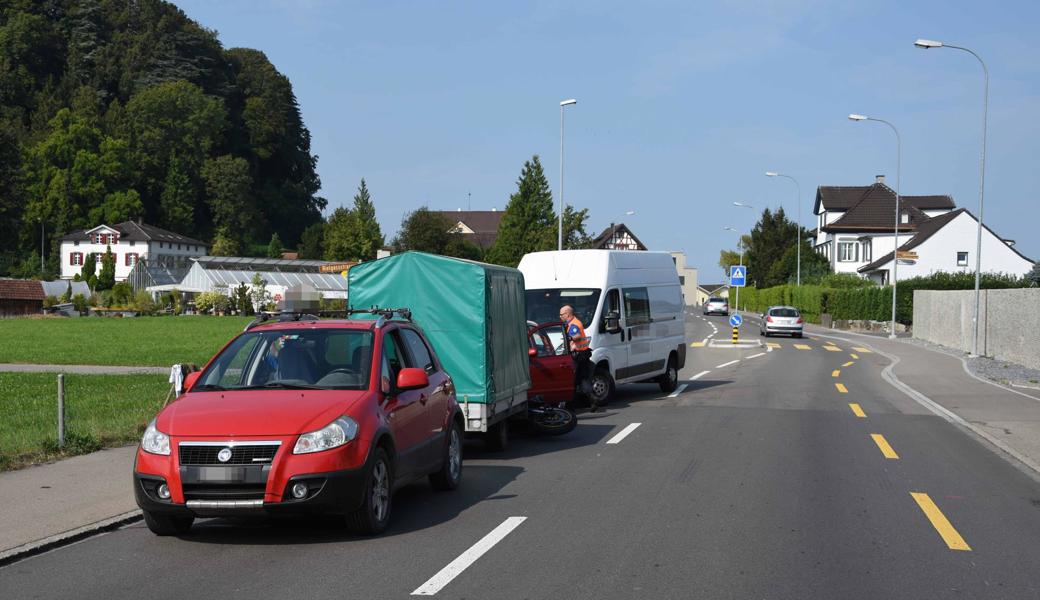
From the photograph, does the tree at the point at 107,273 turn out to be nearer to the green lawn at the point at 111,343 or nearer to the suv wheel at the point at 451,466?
the green lawn at the point at 111,343

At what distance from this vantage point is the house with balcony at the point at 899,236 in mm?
75938

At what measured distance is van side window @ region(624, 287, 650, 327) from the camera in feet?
62.6

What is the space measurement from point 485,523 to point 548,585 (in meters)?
1.98

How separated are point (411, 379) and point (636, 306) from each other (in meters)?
11.8

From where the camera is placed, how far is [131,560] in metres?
6.96

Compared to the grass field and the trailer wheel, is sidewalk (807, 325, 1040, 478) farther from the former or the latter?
the grass field

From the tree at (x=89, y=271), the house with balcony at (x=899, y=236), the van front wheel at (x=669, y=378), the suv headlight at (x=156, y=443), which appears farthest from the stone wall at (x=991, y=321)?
the tree at (x=89, y=271)

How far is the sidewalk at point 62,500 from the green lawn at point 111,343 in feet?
56.1

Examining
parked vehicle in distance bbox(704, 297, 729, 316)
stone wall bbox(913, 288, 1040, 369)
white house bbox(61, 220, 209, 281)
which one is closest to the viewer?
stone wall bbox(913, 288, 1040, 369)

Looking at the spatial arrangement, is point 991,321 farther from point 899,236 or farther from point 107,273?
point 107,273

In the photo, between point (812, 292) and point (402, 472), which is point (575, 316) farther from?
point (812, 292)

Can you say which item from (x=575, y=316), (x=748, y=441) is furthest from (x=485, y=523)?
(x=575, y=316)

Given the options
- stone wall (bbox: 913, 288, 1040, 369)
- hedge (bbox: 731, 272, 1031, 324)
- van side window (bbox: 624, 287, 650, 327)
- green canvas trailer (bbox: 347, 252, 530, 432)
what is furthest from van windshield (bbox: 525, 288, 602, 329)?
hedge (bbox: 731, 272, 1031, 324)

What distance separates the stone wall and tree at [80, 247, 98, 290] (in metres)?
76.0
